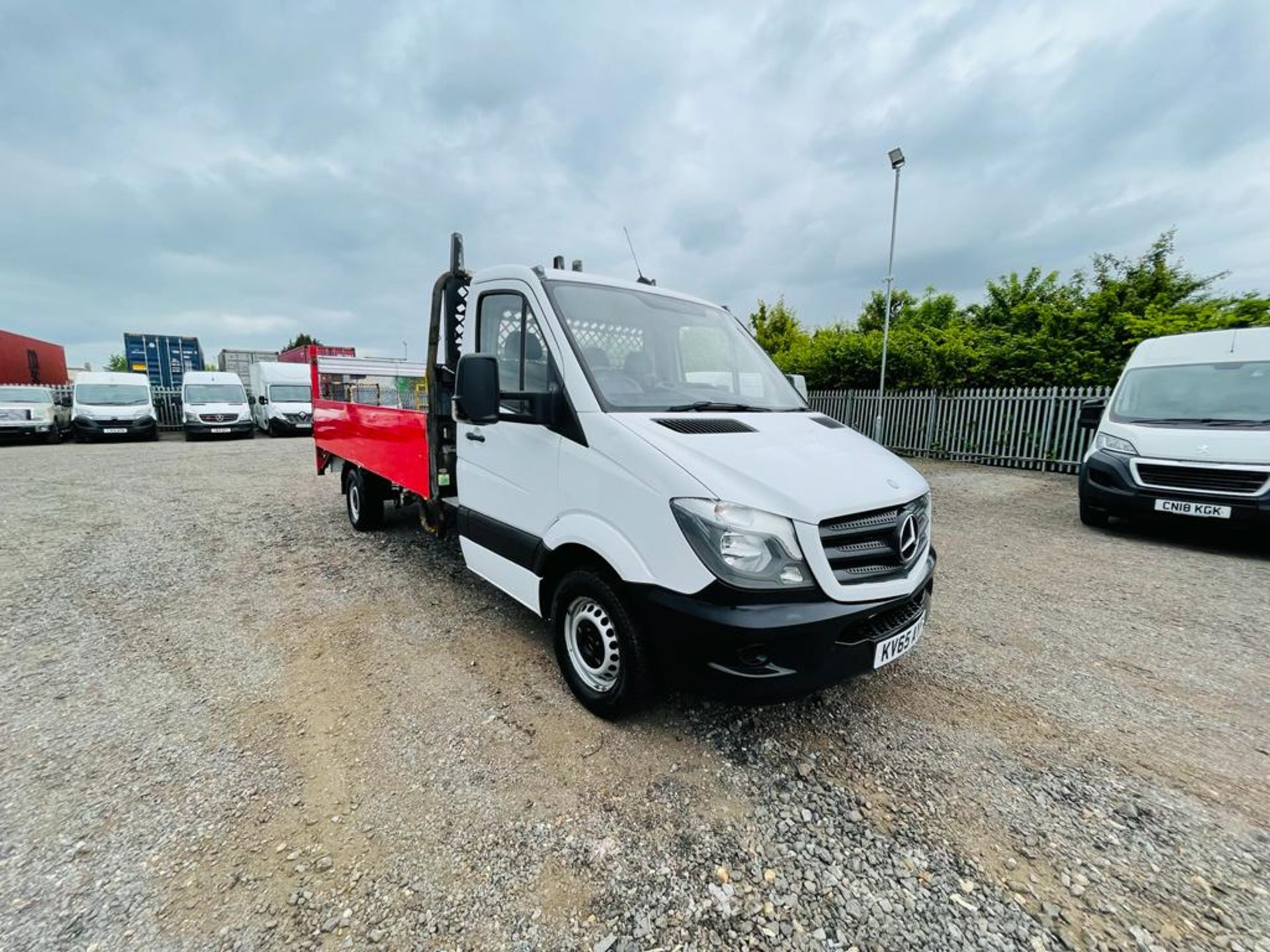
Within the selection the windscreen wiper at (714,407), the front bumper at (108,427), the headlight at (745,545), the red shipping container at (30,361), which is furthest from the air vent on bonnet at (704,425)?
the red shipping container at (30,361)

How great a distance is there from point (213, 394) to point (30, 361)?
17.7 metres

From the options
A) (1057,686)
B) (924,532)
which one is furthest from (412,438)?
(1057,686)

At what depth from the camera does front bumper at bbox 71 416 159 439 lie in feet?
49.3

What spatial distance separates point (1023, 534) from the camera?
6.14m

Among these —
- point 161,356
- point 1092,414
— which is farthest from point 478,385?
point 161,356

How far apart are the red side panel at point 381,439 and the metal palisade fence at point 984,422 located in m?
6.64

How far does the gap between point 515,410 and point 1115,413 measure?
6.76 m

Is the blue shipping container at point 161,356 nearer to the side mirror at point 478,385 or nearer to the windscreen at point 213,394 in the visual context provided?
the windscreen at point 213,394

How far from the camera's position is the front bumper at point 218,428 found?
1620cm

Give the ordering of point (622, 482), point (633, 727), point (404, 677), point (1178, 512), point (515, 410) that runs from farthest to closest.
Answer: point (1178, 512)
point (404, 677)
point (515, 410)
point (633, 727)
point (622, 482)

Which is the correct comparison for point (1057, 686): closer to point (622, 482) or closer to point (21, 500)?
point (622, 482)

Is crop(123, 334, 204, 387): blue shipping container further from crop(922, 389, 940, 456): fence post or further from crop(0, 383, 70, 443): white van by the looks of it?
crop(922, 389, 940, 456): fence post

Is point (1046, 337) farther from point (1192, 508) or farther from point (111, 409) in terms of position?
point (111, 409)

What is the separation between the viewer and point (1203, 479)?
511 centimetres
